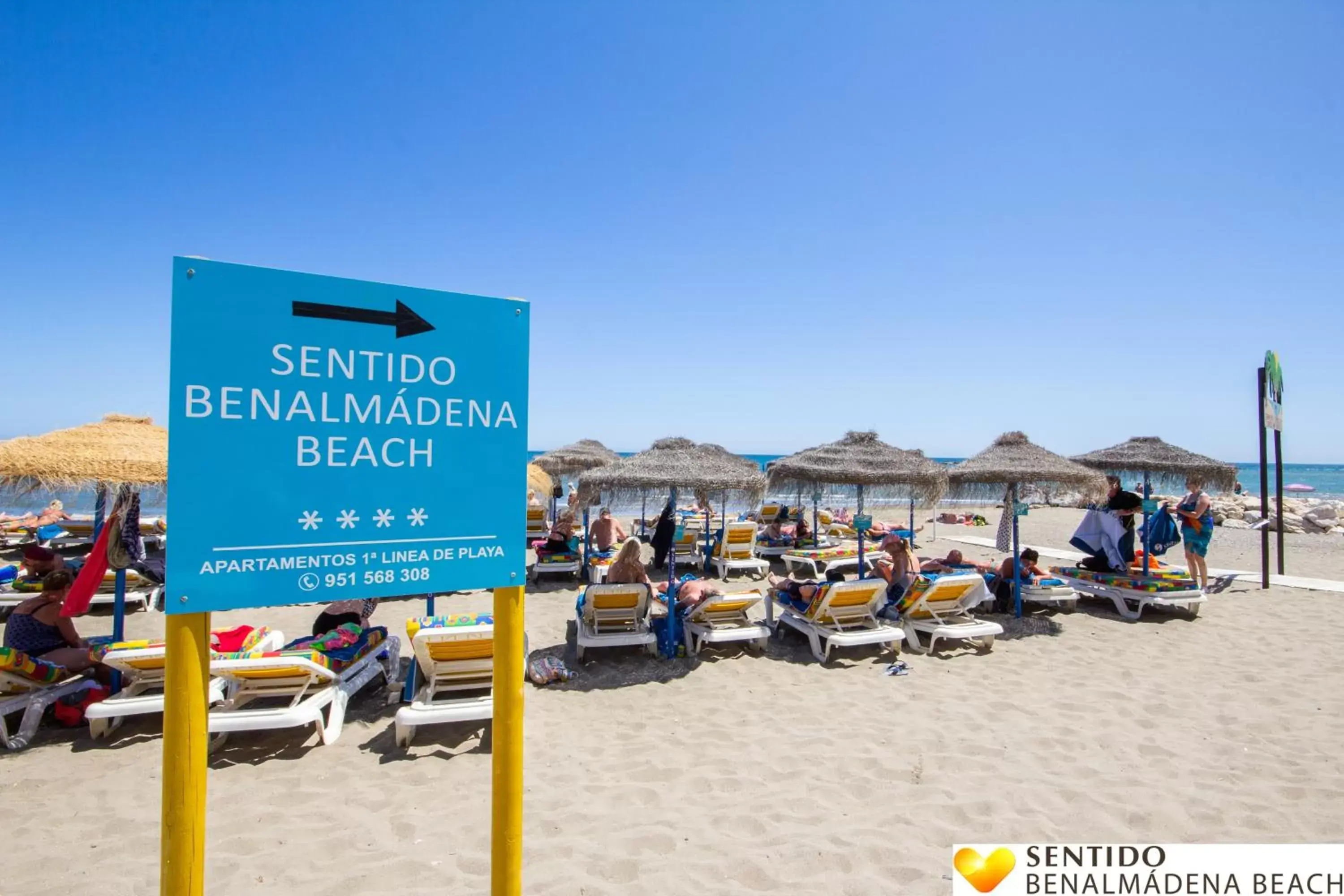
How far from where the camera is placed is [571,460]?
44.6 feet

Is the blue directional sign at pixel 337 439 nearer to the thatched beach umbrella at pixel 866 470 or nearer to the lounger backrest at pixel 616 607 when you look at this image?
the lounger backrest at pixel 616 607

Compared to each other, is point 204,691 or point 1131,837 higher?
point 204,691

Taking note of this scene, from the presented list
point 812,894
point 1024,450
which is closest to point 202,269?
point 812,894

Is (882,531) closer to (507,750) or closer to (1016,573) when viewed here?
(1016,573)

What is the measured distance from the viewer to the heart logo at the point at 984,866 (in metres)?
2.87

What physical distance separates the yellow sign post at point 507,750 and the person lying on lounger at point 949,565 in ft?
22.1

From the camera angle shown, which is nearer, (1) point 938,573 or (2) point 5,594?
(1) point 938,573

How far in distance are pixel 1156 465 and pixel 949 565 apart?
367 centimetres

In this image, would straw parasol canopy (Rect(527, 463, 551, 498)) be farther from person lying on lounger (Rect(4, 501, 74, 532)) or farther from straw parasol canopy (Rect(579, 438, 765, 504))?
person lying on lounger (Rect(4, 501, 74, 532))

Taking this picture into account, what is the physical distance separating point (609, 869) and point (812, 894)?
3.02 feet

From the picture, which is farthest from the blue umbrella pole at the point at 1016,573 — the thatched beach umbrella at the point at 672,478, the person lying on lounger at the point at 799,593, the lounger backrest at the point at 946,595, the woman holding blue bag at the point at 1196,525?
the thatched beach umbrella at the point at 672,478

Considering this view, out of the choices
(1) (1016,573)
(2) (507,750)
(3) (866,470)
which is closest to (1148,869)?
(2) (507,750)

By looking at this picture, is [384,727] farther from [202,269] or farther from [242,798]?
[202,269]

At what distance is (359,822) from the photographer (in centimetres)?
334
